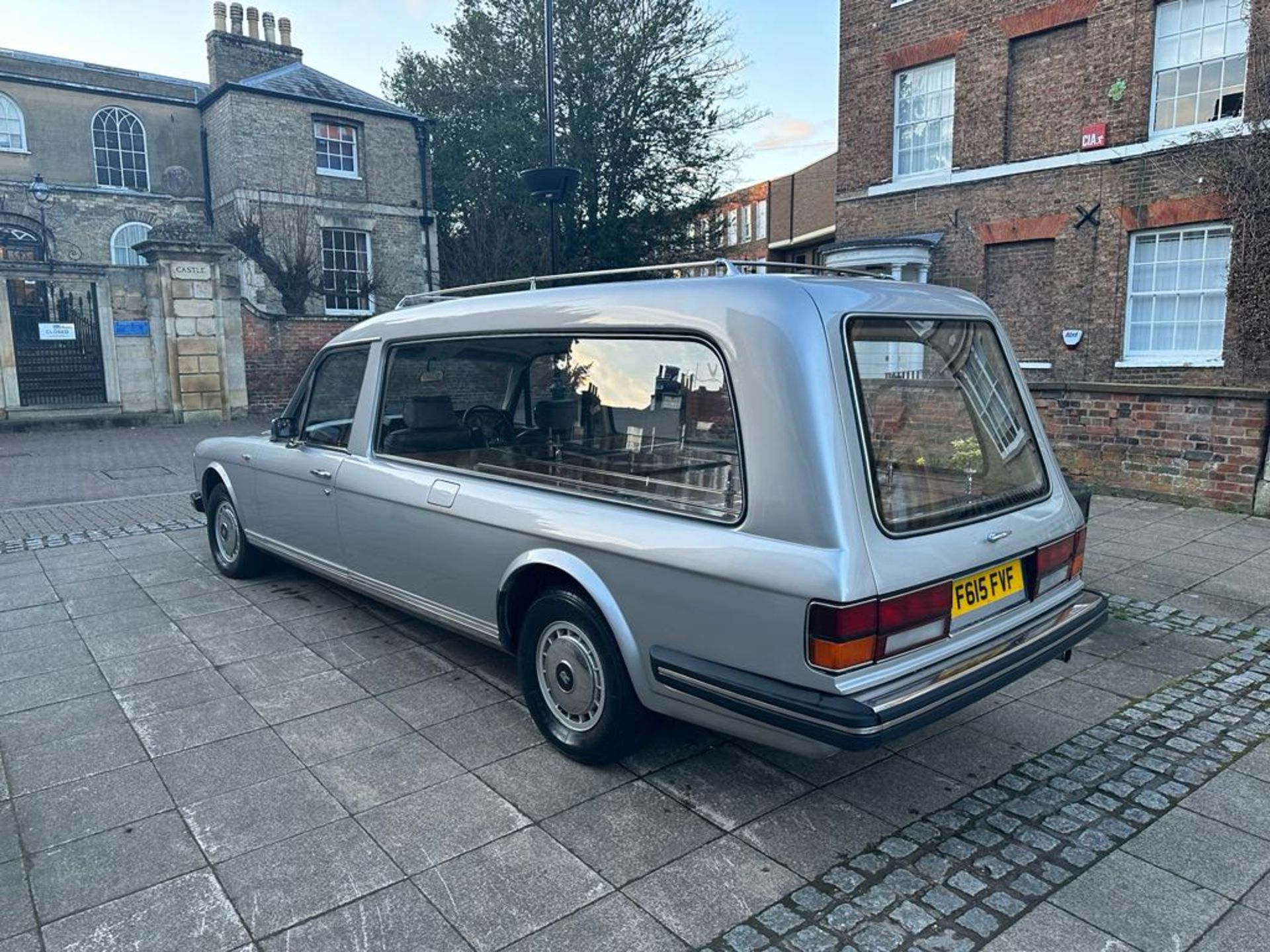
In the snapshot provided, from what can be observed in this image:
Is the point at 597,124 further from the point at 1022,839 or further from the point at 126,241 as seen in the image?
the point at 1022,839

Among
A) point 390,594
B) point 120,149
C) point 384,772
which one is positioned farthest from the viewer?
point 120,149

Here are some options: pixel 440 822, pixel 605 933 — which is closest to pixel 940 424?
pixel 605 933

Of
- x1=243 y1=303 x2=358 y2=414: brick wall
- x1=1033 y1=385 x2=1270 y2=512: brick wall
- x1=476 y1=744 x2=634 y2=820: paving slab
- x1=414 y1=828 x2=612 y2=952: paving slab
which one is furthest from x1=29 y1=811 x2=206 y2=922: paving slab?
x1=243 y1=303 x2=358 y2=414: brick wall

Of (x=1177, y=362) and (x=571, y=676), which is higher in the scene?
(x=1177, y=362)

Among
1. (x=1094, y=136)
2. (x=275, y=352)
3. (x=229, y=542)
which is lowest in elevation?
(x=229, y=542)

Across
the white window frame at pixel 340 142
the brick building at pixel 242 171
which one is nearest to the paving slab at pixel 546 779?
the brick building at pixel 242 171

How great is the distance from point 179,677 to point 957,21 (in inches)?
654

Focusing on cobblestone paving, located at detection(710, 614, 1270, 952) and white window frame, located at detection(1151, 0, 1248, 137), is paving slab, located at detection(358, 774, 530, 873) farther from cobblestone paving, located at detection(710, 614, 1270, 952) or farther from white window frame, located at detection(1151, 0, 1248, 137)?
white window frame, located at detection(1151, 0, 1248, 137)

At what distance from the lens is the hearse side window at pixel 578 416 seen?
3.20 meters

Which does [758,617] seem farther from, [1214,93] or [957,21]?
[957,21]

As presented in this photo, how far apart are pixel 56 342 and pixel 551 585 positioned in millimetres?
16956

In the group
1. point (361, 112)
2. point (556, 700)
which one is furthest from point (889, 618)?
point (361, 112)

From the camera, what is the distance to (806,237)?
Answer: 3200 centimetres

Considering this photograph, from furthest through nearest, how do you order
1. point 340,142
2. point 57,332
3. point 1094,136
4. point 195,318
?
point 340,142
point 195,318
point 57,332
point 1094,136
